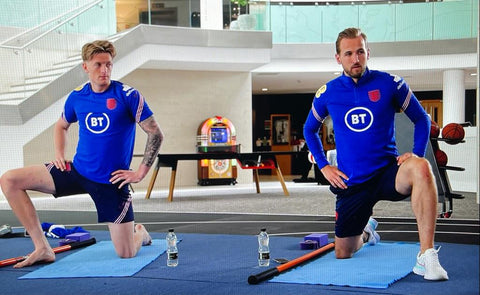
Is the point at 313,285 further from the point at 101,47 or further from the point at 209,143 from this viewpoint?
the point at 209,143

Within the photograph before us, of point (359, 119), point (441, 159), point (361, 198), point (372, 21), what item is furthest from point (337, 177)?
point (372, 21)

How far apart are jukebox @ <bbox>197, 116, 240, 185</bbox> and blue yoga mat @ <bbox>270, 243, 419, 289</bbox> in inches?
249

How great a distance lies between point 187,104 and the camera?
9.66 meters

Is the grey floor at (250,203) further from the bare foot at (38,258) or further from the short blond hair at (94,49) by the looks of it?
the short blond hair at (94,49)

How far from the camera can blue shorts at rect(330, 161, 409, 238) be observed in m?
2.56

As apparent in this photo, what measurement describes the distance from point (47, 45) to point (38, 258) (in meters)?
5.22

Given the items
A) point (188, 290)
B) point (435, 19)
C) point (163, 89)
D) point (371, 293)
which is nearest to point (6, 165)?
point (163, 89)

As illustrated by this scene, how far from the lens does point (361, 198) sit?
2.64 metres

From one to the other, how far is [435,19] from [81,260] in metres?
8.24

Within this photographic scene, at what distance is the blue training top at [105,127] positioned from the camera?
2955 millimetres

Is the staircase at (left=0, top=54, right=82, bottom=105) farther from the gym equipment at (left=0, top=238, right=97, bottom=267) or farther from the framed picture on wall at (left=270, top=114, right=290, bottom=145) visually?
the framed picture on wall at (left=270, top=114, right=290, bottom=145)

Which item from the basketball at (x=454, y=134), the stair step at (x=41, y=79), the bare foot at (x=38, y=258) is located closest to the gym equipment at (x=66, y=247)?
the bare foot at (x=38, y=258)

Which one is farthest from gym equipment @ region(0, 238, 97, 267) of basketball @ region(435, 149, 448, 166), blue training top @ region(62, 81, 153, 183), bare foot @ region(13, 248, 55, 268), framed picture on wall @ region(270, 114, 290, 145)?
framed picture on wall @ region(270, 114, 290, 145)

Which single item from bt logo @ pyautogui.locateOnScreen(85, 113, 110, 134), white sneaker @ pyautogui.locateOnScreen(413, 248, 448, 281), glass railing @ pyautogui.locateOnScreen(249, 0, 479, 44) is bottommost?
white sneaker @ pyautogui.locateOnScreen(413, 248, 448, 281)
